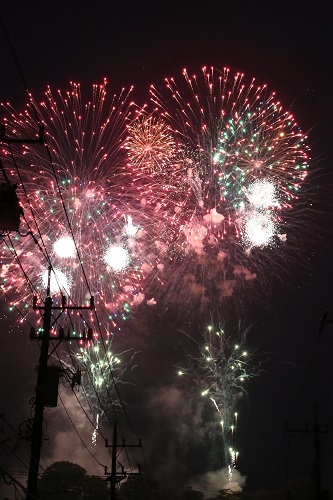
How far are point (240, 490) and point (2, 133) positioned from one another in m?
48.5

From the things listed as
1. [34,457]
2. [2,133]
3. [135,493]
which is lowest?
[135,493]

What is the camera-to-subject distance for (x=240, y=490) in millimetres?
52938

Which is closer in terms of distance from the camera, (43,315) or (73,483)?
(43,315)

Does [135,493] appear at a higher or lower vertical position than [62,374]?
lower

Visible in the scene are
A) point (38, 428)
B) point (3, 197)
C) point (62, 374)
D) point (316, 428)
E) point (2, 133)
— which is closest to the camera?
point (2, 133)

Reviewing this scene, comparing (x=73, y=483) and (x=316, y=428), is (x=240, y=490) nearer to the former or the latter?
(x=73, y=483)

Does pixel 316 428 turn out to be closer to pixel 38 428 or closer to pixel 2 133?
pixel 38 428

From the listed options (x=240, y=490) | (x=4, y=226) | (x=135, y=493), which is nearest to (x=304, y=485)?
(x=240, y=490)

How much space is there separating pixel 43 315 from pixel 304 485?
1629 inches

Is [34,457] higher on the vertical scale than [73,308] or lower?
lower

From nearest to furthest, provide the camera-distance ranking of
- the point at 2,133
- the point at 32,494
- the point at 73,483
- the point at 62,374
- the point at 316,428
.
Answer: the point at 2,133, the point at 32,494, the point at 62,374, the point at 316,428, the point at 73,483

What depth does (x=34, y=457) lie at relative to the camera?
54.9 ft

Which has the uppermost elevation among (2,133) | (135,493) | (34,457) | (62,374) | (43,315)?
(2,133)

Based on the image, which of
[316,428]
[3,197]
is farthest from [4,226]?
[316,428]
